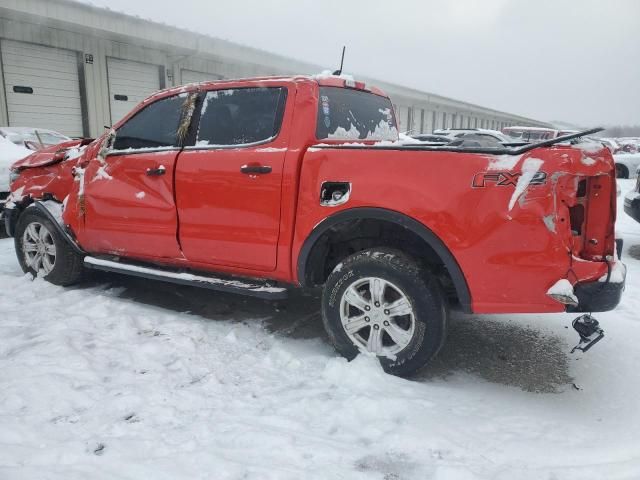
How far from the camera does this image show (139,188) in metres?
3.84

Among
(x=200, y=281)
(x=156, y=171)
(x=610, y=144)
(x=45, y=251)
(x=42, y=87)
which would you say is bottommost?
(x=45, y=251)

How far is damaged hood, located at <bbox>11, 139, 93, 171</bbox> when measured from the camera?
442 cm

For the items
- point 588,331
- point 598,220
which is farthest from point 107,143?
point 588,331

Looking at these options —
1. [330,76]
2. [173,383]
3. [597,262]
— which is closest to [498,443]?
[597,262]

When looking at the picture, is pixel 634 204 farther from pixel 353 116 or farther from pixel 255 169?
pixel 255 169

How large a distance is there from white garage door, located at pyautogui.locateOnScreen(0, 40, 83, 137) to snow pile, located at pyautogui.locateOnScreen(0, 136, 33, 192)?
8004mm

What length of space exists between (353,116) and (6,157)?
5.60 m

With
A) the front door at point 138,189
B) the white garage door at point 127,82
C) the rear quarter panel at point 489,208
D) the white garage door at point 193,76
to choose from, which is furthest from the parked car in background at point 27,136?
the rear quarter panel at point 489,208

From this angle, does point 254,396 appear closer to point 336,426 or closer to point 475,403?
point 336,426

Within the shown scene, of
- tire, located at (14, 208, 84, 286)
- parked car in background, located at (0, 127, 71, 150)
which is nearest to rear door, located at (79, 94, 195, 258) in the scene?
tire, located at (14, 208, 84, 286)

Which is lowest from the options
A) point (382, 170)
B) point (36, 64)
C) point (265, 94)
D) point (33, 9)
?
point (382, 170)

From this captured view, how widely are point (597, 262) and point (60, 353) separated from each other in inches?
126

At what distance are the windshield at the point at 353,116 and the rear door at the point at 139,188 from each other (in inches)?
44.6

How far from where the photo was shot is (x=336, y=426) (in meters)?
2.41
